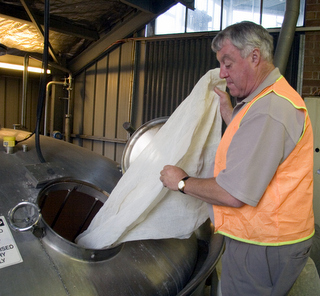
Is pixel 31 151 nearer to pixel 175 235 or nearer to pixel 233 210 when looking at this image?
pixel 175 235

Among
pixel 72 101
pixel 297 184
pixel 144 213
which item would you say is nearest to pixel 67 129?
pixel 72 101

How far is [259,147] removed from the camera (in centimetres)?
79

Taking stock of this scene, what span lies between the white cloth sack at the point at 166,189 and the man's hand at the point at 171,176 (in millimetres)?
60

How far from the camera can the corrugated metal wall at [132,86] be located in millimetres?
4078

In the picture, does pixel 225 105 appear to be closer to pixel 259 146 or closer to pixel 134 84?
pixel 259 146

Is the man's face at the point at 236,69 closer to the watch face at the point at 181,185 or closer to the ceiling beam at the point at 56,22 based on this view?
the watch face at the point at 181,185

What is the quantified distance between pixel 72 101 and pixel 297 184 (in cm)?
520

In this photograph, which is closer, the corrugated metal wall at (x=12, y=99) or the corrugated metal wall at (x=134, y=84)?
the corrugated metal wall at (x=134, y=84)

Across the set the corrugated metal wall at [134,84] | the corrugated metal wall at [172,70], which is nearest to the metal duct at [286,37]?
the corrugated metal wall at [134,84]

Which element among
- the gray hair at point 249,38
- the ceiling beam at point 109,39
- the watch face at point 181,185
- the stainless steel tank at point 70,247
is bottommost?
the stainless steel tank at point 70,247

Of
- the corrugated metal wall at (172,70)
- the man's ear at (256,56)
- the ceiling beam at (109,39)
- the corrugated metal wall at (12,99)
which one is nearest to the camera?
the man's ear at (256,56)

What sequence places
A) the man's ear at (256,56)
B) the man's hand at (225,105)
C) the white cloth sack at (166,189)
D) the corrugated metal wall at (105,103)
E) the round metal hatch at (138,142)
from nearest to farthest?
the man's ear at (256,56) < the white cloth sack at (166,189) < the man's hand at (225,105) < the round metal hatch at (138,142) < the corrugated metal wall at (105,103)

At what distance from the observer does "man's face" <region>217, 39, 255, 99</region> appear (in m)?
0.93

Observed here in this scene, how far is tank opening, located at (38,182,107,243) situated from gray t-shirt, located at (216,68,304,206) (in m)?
0.72
